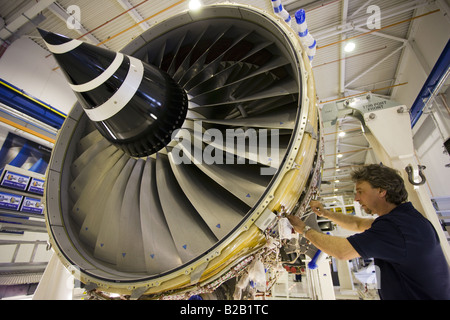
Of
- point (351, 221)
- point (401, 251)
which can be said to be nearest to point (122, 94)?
point (401, 251)

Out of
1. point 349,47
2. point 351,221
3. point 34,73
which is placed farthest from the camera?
point 349,47

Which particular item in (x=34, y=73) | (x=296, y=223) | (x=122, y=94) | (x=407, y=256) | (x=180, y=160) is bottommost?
(x=407, y=256)

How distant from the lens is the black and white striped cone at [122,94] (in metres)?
1.38

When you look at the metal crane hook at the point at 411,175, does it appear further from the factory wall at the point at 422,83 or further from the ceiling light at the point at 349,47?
the ceiling light at the point at 349,47

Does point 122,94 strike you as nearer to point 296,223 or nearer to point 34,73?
point 296,223

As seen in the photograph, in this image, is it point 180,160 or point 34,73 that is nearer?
point 180,160

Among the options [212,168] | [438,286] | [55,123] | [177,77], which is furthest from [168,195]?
[55,123]

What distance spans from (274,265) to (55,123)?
294 inches

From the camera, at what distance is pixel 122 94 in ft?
4.84

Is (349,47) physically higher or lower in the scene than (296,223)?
higher

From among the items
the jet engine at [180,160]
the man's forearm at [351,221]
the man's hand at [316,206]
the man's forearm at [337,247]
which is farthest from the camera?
the man's forearm at [351,221]

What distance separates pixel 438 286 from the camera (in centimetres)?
135

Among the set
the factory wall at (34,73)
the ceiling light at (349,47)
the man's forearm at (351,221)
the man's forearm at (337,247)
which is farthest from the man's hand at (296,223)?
the ceiling light at (349,47)
